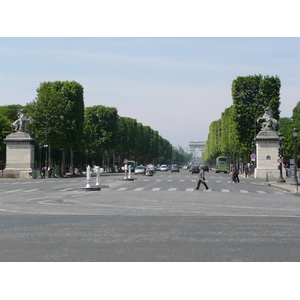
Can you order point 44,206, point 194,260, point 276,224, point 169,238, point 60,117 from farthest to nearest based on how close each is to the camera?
point 60,117, point 44,206, point 276,224, point 169,238, point 194,260

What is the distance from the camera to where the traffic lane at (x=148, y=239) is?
936cm

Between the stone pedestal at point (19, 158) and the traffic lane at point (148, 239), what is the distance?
160 ft

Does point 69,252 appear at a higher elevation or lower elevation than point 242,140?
lower

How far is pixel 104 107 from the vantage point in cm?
10362

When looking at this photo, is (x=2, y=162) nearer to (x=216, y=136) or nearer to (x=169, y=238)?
(x=216, y=136)

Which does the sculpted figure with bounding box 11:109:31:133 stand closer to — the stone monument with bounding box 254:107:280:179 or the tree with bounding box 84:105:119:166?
the stone monument with bounding box 254:107:280:179

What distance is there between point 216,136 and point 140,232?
128089mm

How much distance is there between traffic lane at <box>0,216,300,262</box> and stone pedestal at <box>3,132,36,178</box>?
160 feet

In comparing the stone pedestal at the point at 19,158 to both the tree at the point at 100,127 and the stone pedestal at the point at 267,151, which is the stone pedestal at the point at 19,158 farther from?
the tree at the point at 100,127

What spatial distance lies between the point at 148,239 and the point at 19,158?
2176 inches

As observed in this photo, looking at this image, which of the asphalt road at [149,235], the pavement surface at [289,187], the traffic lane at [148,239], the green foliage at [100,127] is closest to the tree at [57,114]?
the green foliage at [100,127]

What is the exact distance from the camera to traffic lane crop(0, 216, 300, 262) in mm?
9359

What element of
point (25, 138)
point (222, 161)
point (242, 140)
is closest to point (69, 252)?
point (25, 138)

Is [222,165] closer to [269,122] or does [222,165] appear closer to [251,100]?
[251,100]
